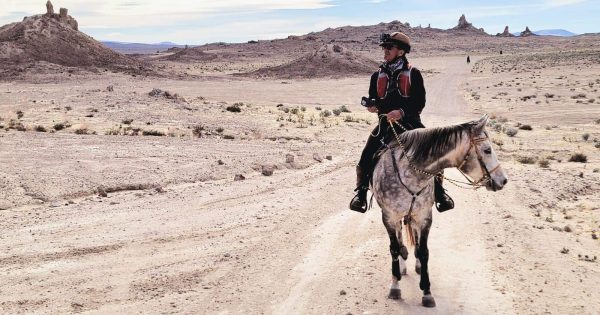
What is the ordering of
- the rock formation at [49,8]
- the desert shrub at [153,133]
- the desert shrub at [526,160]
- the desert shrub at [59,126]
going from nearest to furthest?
the desert shrub at [526,160] < the desert shrub at [153,133] < the desert shrub at [59,126] < the rock formation at [49,8]

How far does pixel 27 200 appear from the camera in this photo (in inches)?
531

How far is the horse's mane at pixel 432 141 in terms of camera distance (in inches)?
268

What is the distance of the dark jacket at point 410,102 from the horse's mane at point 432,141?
72 centimetres

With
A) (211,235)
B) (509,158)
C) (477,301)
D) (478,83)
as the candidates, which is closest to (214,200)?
(211,235)

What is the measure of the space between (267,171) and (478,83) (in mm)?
42642

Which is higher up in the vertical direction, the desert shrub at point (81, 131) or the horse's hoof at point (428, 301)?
the desert shrub at point (81, 131)

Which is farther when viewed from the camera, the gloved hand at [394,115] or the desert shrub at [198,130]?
the desert shrub at [198,130]

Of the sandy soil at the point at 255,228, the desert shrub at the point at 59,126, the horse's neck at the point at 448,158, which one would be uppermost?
the horse's neck at the point at 448,158

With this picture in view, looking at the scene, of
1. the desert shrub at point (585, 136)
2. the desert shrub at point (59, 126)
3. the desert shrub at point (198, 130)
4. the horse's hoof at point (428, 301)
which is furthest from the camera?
the desert shrub at point (59, 126)

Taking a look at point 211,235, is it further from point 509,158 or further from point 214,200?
point 509,158

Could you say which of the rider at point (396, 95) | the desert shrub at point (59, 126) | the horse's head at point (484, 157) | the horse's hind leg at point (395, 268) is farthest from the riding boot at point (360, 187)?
the desert shrub at point (59, 126)

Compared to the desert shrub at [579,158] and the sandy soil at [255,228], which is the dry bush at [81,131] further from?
the desert shrub at [579,158]

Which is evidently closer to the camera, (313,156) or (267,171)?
(267,171)

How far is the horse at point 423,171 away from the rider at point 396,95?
36 centimetres
